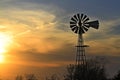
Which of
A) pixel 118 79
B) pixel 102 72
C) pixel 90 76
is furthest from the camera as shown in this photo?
pixel 102 72

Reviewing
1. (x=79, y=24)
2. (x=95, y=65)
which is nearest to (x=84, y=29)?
(x=79, y=24)

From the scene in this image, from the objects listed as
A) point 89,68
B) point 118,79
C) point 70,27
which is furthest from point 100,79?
point 70,27

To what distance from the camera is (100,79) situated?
113 m

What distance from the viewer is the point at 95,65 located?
382 feet

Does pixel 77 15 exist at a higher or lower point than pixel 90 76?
higher

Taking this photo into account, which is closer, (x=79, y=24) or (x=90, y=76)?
(x=79, y=24)

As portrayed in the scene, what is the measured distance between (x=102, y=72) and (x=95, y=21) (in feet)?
118

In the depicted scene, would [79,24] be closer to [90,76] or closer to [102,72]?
[90,76]

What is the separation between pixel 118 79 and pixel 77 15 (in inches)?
839

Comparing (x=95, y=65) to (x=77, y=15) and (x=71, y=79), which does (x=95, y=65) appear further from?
(x=77, y=15)

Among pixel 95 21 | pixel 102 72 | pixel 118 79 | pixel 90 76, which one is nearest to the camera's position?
pixel 95 21

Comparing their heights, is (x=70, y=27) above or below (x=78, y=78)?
above

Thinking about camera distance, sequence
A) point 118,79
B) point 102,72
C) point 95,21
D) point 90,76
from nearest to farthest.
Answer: point 95,21 < point 118,79 < point 90,76 < point 102,72

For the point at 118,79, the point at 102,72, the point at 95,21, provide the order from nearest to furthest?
the point at 95,21 → the point at 118,79 → the point at 102,72
